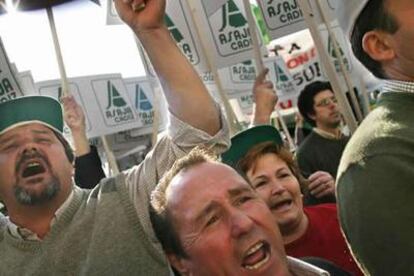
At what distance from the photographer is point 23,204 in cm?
229

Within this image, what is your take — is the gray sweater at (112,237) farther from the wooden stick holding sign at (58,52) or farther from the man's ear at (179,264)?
the wooden stick holding sign at (58,52)

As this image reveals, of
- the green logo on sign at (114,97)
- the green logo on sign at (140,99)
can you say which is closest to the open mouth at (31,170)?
the green logo on sign at (114,97)

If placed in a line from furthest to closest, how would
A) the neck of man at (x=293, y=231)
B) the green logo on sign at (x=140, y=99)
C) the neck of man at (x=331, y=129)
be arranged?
the green logo on sign at (x=140, y=99) → the neck of man at (x=331, y=129) → the neck of man at (x=293, y=231)

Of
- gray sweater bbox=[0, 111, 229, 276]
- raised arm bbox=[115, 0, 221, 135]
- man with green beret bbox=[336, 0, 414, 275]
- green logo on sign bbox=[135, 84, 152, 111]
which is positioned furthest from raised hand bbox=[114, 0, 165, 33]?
green logo on sign bbox=[135, 84, 152, 111]

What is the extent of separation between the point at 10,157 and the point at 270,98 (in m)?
1.37

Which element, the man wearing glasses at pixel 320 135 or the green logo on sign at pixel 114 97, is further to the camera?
the green logo on sign at pixel 114 97

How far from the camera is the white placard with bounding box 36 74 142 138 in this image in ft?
18.7

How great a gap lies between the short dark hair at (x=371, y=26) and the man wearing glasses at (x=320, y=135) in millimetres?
1826

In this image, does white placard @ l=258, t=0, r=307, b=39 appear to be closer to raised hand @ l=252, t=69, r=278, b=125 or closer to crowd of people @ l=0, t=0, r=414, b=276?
raised hand @ l=252, t=69, r=278, b=125

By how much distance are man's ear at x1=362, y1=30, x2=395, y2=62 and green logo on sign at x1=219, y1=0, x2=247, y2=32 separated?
3032mm

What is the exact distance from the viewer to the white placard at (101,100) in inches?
224

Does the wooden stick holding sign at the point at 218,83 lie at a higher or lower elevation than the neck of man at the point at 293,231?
higher

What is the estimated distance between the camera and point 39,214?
2303 mm

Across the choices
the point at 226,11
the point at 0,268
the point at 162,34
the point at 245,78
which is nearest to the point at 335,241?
the point at 162,34
